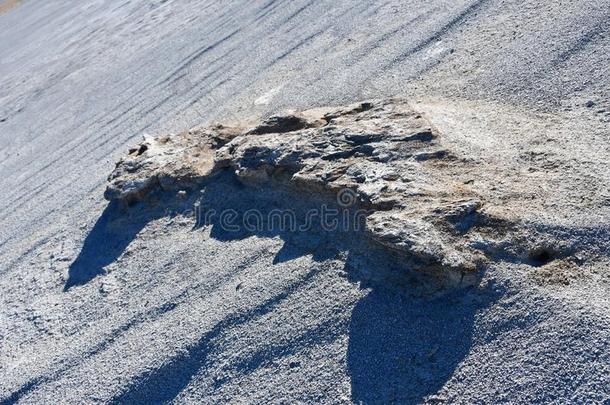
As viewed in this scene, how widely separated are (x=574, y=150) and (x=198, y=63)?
4637 millimetres

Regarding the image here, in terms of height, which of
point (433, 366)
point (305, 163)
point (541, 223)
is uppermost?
point (305, 163)

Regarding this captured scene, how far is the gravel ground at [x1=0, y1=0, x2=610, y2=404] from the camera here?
2014 millimetres

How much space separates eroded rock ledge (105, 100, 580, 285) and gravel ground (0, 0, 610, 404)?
13 centimetres

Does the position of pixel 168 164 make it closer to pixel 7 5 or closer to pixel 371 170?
pixel 371 170

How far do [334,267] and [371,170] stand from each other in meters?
0.52

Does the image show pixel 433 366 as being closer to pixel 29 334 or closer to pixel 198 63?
pixel 29 334

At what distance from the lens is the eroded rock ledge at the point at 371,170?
7.27 feet

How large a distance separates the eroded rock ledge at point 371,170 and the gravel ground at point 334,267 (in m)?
0.13

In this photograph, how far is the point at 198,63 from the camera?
6.22m

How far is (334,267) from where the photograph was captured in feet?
8.30

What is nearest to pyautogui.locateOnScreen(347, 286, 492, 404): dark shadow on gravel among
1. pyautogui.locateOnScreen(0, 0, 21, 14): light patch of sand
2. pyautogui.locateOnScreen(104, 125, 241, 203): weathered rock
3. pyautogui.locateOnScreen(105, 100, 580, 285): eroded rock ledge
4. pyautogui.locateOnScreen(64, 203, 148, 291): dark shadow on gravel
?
pyautogui.locateOnScreen(105, 100, 580, 285): eroded rock ledge

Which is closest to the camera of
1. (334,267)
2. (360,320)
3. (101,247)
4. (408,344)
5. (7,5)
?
(408,344)

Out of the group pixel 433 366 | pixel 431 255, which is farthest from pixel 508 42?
pixel 433 366

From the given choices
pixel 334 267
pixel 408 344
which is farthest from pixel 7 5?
pixel 408 344
